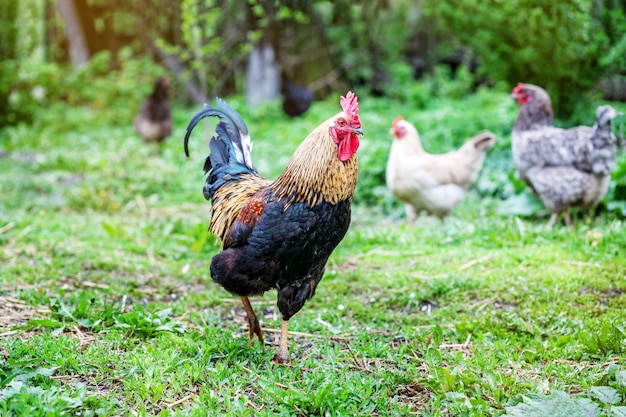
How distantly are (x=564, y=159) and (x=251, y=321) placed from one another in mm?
3716

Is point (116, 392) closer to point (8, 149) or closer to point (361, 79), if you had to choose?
point (8, 149)

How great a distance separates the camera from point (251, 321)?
386 cm

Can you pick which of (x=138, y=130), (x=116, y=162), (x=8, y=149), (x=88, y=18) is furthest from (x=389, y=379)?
(x=88, y=18)

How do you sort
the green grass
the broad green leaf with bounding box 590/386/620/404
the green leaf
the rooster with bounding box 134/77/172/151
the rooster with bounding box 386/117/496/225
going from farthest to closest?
the rooster with bounding box 134/77/172/151
the rooster with bounding box 386/117/496/225
the green grass
the broad green leaf with bounding box 590/386/620/404
the green leaf

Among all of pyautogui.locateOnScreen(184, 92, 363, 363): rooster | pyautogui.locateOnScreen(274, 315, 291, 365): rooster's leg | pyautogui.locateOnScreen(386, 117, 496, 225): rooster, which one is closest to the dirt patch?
pyautogui.locateOnScreen(184, 92, 363, 363): rooster

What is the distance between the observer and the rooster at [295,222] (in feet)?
11.1

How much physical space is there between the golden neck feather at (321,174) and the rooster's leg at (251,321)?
0.75 m

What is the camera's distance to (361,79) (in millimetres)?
14734

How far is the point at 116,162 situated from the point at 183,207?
2.12m

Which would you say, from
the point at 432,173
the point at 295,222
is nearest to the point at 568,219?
the point at 432,173

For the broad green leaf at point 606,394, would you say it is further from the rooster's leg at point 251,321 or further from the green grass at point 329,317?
the rooster's leg at point 251,321

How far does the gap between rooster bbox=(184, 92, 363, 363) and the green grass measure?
0.42m

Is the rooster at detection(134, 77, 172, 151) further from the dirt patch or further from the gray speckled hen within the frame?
the dirt patch

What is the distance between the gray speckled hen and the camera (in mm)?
5684
